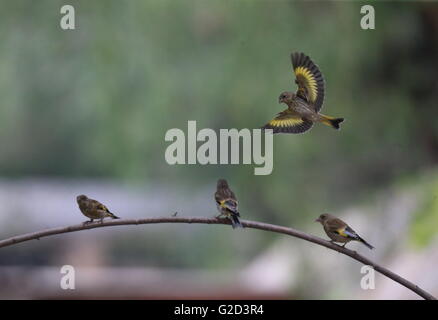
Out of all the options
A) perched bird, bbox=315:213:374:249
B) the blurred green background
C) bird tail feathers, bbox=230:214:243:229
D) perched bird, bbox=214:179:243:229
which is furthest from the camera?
the blurred green background

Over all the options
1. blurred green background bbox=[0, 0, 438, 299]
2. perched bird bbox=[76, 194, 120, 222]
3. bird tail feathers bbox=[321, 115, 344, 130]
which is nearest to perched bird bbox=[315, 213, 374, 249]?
bird tail feathers bbox=[321, 115, 344, 130]

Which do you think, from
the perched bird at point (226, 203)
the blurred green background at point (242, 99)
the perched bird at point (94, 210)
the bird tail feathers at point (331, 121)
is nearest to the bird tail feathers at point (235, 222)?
the perched bird at point (226, 203)

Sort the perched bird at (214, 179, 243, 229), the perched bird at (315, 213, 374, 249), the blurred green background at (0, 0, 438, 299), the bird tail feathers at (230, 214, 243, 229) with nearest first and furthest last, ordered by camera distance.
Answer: the bird tail feathers at (230, 214, 243, 229)
the perched bird at (214, 179, 243, 229)
the perched bird at (315, 213, 374, 249)
the blurred green background at (0, 0, 438, 299)

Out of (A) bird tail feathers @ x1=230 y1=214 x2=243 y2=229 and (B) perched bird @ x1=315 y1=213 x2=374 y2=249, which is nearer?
(A) bird tail feathers @ x1=230 y1=214 x2=243 y2=229

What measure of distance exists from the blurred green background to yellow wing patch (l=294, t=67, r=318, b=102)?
1211mm

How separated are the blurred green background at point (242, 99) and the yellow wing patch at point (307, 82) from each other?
121 centimetres

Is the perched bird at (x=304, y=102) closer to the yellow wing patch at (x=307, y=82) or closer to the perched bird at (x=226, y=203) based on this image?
the yellow wing patch at (x=307, y=82)

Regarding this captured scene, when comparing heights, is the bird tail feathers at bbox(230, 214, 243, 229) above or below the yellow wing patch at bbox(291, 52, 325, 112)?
below

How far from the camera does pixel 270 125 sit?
179 centimetres

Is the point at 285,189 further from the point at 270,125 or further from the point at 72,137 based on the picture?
the point at 270,125

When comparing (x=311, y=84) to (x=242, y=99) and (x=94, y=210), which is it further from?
(x=242, y=99)

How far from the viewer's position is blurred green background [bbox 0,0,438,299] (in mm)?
3109

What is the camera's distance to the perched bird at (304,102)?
1.63 m

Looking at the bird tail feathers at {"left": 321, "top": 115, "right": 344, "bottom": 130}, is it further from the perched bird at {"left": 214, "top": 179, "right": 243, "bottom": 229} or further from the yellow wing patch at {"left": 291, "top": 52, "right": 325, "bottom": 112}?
the perched bird at {"left": 214, "top": 179, "right": 243, "bottom": 229}
